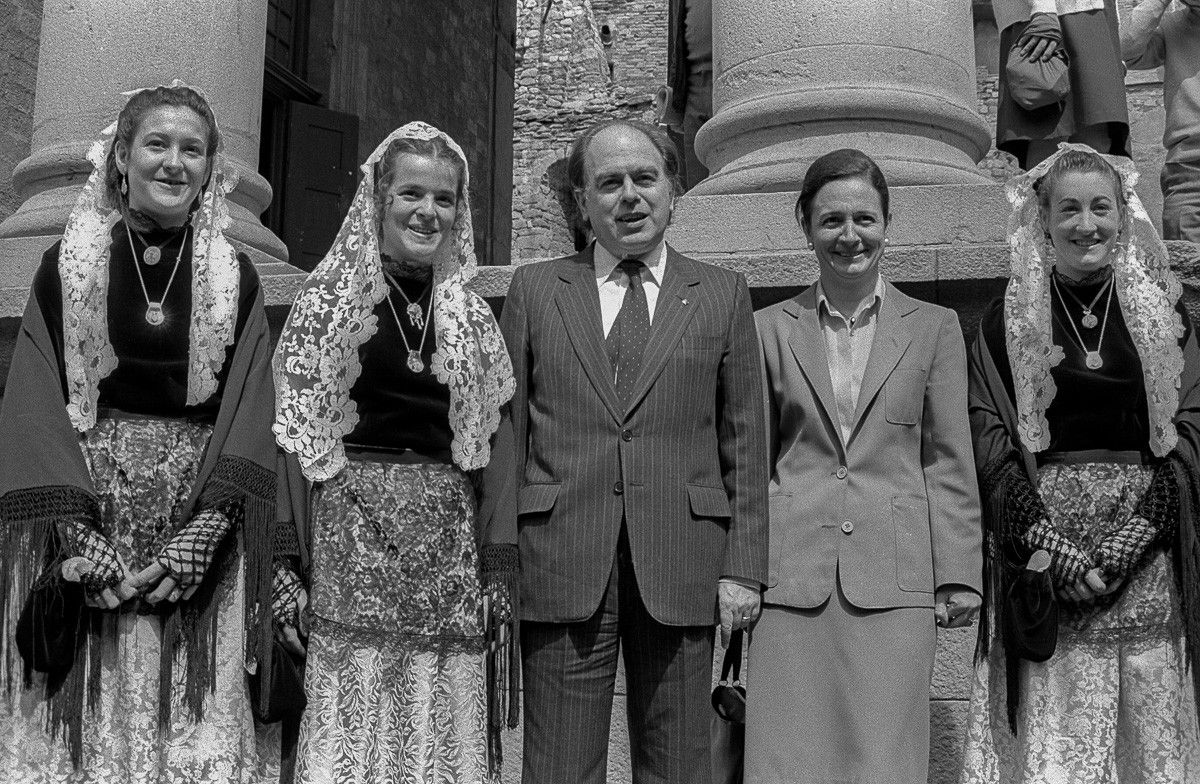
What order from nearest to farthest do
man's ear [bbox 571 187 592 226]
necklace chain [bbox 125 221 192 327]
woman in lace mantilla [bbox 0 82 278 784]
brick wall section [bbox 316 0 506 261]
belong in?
woman in lace mantilla [bbox 0 82 278 784] < necklace chain [bbox 125 221 192 327] < man's ear [bbox 571 187 592 226] < brick wall section [bbox 316 0 506 261]

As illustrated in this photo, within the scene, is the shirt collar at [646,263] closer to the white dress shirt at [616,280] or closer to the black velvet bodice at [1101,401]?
the white dress shirt at [616,280]

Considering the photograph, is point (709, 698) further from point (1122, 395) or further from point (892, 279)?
point (892, 279)

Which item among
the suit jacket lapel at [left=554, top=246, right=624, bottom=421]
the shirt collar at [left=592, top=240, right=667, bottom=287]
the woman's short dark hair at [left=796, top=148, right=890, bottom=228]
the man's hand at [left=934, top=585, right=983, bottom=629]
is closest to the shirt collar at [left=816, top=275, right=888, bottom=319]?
the woman's short dark hair at [left=796, top=148, right=890, bottom=228]

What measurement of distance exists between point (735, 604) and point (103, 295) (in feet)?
5.77

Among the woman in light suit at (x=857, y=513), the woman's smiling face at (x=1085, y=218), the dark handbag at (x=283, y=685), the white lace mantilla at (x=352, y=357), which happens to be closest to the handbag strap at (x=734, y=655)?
the woman in light suit at (x=857, y=513)

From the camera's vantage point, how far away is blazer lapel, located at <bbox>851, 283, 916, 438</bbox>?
12.6 feet

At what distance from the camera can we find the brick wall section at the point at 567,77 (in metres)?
23.2

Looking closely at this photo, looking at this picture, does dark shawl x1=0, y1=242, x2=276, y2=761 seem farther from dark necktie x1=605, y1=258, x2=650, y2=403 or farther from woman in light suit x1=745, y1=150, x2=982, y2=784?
woman in light suit x1=745, y1=150, x2=982, y2=784

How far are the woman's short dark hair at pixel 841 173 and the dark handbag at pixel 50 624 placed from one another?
2082mm

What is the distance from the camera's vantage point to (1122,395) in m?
3.86

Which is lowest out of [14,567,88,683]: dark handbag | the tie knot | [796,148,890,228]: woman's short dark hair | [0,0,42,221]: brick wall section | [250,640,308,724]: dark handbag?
[250,640,308,724]: dark handbag

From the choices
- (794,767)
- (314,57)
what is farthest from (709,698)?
(314,57)

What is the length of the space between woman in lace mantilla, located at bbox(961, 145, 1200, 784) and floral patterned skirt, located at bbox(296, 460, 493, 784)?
50.1 inches

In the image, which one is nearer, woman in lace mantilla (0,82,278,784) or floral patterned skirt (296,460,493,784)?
floral patterned skirt (296,460,493,784)
